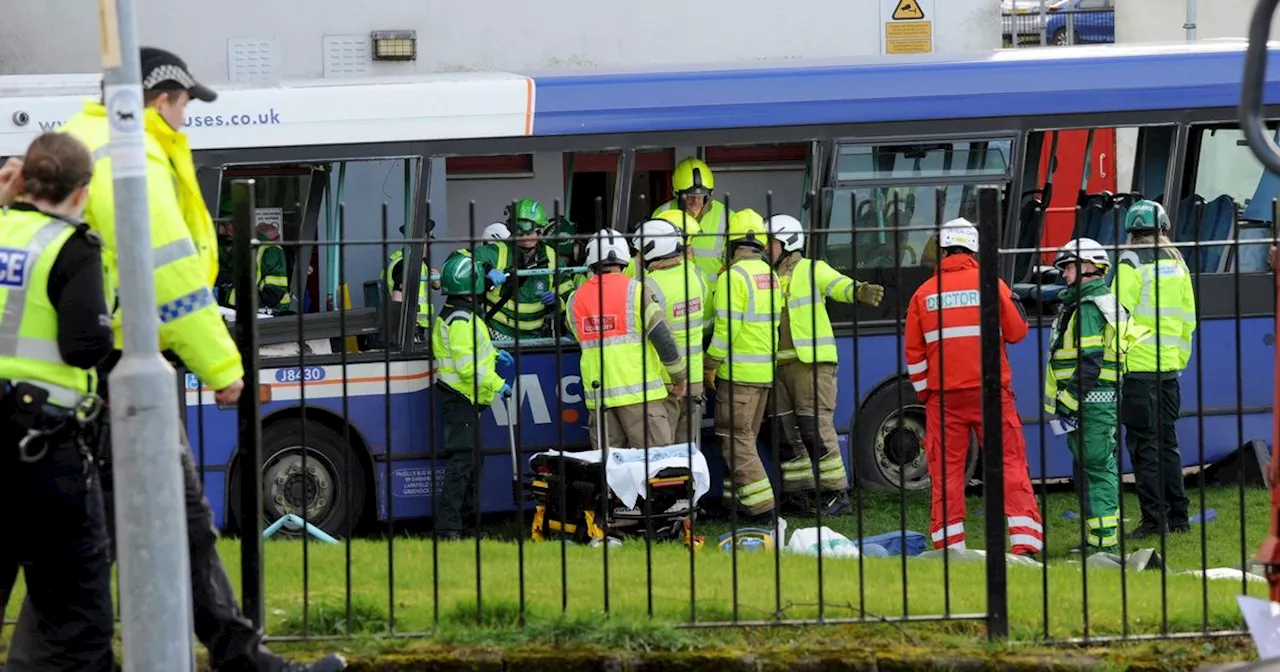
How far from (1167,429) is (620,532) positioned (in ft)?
10.4

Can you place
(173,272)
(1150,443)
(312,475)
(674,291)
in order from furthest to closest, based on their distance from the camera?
1. (674,291)
2. (312,475)
3. (1150,443)
4. (173,272)

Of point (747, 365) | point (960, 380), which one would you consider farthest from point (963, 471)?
point (747, 365)

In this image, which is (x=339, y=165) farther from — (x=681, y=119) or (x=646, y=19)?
(x=646, y=19)

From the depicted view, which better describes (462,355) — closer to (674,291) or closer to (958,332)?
(674,291)

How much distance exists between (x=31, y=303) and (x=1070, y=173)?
805cm

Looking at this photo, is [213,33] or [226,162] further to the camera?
[213,33]

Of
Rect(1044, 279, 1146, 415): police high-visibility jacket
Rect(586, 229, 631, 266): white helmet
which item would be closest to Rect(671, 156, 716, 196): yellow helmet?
Rect(586, 229, 631, 266): white helmet

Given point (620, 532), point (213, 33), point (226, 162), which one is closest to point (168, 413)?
point (620, 532)

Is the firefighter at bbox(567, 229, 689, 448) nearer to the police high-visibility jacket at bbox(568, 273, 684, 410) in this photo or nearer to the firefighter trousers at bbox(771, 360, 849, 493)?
the police high-visibility jacket at bbox(568, 273, 684, 410)

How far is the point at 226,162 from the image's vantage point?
10172 mm

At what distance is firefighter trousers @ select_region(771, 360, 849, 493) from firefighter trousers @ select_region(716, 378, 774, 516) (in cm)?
23

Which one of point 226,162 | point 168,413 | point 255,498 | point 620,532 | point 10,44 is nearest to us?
point 168,413

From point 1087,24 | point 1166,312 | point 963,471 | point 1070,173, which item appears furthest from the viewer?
point 1087,24

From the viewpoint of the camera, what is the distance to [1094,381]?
9805mm
